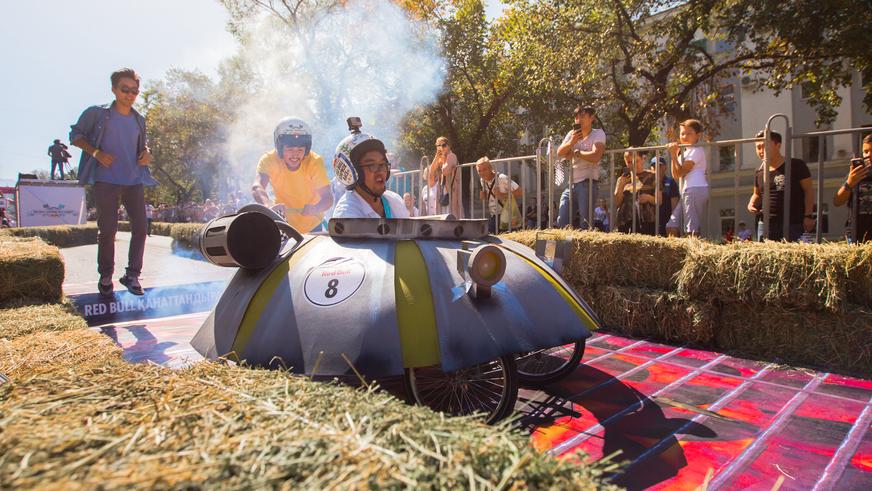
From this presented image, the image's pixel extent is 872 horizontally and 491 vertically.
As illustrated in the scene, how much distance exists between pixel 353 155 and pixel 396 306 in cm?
176

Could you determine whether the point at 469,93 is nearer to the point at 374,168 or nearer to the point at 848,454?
the point at 374,168

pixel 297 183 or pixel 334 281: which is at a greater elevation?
pixel 297 183

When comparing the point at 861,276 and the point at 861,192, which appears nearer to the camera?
the point at 861,276

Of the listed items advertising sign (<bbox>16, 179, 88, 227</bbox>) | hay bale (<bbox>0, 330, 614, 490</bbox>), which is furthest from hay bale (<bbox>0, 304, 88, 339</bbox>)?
advertising sign (<bbox>16, 179, 88, 227</bbox>)

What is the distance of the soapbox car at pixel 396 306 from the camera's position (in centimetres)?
263

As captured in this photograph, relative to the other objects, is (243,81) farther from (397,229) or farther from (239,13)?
(397,229)

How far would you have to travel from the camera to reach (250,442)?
4.13 ft

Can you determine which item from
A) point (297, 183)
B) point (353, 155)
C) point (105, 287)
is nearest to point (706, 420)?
point (353, 155)

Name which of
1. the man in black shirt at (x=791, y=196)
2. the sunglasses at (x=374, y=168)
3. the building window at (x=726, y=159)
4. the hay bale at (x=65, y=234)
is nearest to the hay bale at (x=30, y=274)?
the sunglasses at (x=374, y=168)

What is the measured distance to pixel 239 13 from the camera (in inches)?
1123

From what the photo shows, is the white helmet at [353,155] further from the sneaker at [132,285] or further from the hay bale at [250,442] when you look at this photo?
the sneaker at [132,285]

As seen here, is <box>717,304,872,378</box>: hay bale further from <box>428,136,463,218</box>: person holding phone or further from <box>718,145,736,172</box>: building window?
<box>718,145,736,172</box>: building window

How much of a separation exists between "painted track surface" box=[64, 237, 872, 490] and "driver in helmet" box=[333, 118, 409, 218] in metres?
1.59

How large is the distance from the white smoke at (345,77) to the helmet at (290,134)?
1339 cm
